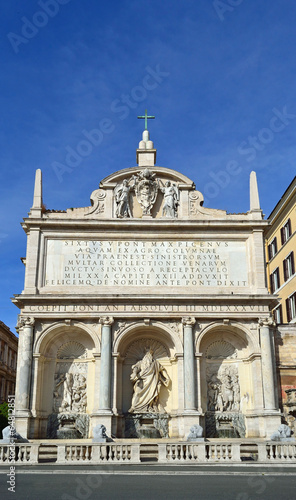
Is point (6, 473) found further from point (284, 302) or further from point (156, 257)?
point (284, 302)

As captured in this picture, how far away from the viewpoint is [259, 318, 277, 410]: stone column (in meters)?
26.8

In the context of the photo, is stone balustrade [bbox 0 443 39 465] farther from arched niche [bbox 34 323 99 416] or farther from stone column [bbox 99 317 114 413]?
arched niche [bbox 34 323 99 416]

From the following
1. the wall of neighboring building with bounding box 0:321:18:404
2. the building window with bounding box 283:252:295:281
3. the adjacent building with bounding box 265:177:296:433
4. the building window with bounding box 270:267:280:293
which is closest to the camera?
the adjacent building with bounding box 265:177:296:433

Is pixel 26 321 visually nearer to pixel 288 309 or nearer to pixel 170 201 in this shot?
pixel 170 201

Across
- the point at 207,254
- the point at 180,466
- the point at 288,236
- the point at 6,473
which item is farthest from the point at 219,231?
the point at 6,473

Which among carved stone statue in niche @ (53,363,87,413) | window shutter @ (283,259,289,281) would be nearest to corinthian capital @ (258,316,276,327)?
carved stone statue in niche @ (53,363,87,413)

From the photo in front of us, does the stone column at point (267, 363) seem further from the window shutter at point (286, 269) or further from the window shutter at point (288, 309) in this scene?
the window shutter at point (286, 269)

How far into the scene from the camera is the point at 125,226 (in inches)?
1186

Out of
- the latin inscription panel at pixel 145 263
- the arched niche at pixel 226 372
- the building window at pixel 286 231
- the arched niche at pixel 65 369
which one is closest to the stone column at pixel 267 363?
the arched niche at pixel 226 372

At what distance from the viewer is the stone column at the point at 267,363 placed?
1056 inches

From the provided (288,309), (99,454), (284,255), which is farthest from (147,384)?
(284,255)

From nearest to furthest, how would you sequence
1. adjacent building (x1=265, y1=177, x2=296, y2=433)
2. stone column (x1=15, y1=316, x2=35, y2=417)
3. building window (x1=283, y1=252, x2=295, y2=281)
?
1. stone column (x1=15, y1=316, x2=35, y2=417)
2. adjacent building (x1=265, y1=177, x2=296, y2=433)
3. building window (x1=283, y1=252, x2=295, y2=281)

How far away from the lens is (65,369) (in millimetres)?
29016

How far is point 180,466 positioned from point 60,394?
36.6ft
